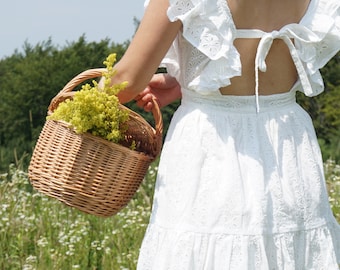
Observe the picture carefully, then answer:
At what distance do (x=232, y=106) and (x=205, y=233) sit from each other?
1.28 feet

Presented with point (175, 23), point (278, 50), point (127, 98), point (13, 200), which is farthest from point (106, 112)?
point (13, 200)

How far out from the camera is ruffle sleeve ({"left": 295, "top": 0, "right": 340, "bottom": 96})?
2855 mm

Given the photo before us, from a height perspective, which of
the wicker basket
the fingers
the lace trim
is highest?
the fingers

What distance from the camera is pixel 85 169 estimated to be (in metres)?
2.73

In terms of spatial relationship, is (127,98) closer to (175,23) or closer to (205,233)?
(175,23)

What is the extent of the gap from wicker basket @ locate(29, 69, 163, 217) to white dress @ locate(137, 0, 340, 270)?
0.12 m

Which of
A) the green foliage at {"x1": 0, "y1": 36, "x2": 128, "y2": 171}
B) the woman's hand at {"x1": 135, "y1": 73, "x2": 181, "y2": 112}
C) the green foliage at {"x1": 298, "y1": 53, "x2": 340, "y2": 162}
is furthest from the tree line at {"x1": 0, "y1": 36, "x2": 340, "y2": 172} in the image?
the woman's hand at {"x1": 135, "y1": 73, "x2": 181, "y2": 112}

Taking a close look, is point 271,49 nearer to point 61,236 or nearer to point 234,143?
point 234,143

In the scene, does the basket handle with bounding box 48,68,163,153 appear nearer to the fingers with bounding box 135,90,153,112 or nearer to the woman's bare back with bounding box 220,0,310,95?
the fingers with bounding box 135,90,153,112

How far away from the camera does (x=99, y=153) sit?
107 inches

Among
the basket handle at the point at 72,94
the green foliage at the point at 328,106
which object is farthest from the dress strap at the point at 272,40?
the green foliage at the point at 328,106

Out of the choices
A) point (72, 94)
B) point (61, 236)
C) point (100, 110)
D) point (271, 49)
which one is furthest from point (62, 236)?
point (271, 49)

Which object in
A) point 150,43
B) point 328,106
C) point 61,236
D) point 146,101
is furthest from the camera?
point 328,106

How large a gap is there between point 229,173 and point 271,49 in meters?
0.43
